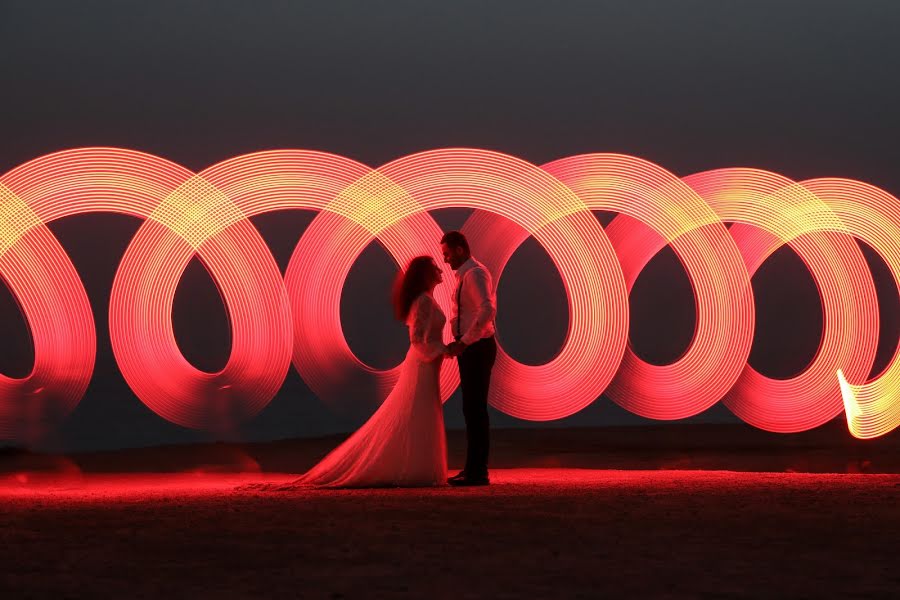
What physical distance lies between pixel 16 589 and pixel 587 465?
1016cm

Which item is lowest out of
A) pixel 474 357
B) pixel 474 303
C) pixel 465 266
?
pixel 474 357

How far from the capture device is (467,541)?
24.0 ft

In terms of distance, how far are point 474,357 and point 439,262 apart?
8.33ft

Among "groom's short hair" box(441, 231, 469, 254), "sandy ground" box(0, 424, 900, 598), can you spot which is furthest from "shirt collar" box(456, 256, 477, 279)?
"sandy ground" box(0, 424, 900, 598)

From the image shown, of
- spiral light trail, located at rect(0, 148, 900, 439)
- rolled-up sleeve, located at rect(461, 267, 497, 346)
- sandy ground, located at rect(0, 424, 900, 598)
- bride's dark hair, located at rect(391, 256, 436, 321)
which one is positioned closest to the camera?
sandy ground, located at rect(0, 424, 900, 598)

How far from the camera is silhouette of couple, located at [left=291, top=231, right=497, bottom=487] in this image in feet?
36.1

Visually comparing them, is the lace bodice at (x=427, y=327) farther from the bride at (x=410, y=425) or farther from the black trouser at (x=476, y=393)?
the black trouser at (x=476, y=393)

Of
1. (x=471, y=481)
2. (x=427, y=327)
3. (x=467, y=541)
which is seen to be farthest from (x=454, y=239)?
(x=467, y=541)

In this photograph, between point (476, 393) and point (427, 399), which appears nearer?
point (476, 393)

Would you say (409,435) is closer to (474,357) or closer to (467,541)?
(474,357)

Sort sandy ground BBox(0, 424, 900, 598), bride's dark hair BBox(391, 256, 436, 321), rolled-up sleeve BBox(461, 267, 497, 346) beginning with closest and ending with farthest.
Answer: sandy ground BBox(0, 424, 900, 598)
rolled-up sleeve BBox(461, 267, 497, 346)
bride's dark hair BBox(391, 256, 436, 321)

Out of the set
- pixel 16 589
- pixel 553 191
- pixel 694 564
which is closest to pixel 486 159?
pixel 553 191

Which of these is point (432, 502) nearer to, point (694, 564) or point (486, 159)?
point (694, 564)

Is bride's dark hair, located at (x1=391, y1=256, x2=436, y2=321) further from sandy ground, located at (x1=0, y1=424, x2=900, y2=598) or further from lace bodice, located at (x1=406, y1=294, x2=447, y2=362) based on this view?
sandy ground, located at (x1=0, y1=424, x2=900, y2=598)
